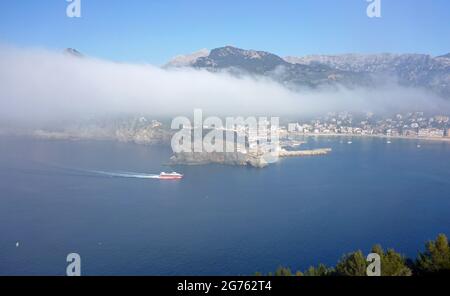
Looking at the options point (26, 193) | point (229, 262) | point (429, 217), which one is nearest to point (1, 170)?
point (26, 193)

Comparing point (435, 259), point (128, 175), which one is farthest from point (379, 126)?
point (435, 259)

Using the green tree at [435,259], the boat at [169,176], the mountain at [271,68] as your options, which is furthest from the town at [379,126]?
the green tree at [435,259]

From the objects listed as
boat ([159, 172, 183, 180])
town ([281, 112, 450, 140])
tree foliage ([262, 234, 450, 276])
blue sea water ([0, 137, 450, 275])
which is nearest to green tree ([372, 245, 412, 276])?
tree foliage ([262, 234, 450, 276])

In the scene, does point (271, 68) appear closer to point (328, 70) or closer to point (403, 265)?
point (328, 70)

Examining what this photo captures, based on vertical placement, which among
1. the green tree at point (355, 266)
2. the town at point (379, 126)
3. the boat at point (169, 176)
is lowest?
the boat at point (169, 176)

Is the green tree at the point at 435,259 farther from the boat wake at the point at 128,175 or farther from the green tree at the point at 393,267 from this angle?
the boat wake at the point at 128,175

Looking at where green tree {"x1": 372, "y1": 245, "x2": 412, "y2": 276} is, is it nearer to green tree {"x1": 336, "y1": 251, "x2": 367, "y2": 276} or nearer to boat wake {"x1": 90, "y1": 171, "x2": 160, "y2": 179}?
green tree {"x1": 336, "y1": 251, "x2": 367, "y2": 276}

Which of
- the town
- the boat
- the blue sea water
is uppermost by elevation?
the town
